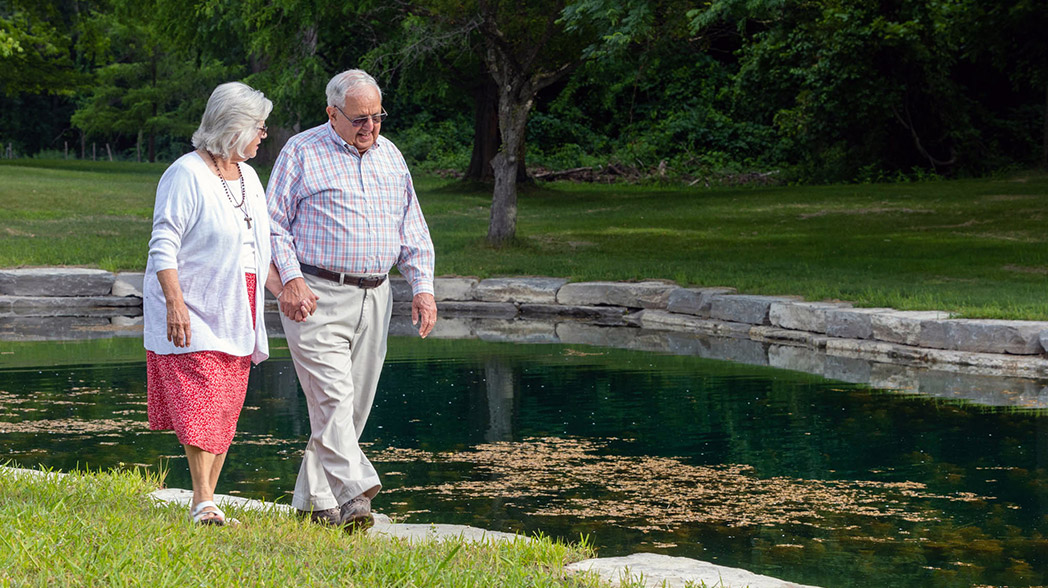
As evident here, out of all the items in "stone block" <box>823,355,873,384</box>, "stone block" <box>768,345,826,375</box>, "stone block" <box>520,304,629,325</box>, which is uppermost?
"stone block" <box>823,355,873,384</box>

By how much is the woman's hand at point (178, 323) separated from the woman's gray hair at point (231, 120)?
63 centimetres

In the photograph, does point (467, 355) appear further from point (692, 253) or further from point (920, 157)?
point (920, 157)

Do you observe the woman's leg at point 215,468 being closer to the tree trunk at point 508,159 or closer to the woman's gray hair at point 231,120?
the woman's gray hair at point 231,120

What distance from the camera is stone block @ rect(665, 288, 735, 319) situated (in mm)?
12531

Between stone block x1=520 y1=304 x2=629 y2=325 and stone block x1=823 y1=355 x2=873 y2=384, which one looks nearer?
stone block x1=823 y1=355 x2=873 y2=384

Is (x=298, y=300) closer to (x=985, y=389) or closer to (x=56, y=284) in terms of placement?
(x=985, y=389)

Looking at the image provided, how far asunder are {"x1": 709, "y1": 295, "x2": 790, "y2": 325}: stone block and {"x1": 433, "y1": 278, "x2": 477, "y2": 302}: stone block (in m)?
2.85

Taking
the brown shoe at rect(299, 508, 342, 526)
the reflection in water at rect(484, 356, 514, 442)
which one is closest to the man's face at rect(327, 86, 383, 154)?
the brown shoe at rect(299, 508, 342, 526)

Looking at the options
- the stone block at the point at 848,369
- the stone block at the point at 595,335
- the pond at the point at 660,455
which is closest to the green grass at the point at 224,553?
the pond at the point at 660,455

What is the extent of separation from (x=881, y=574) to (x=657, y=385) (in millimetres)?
4609

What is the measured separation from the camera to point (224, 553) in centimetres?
407

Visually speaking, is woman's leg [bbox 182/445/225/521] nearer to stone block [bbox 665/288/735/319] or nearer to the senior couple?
the senior couple

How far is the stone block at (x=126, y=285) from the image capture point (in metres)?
13.7

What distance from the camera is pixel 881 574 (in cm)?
492
